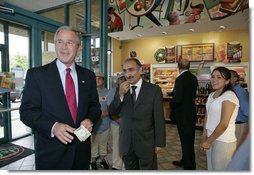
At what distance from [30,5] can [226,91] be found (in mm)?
3328

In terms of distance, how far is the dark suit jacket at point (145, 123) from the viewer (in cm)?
214

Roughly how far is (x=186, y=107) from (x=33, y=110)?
262 centimetres

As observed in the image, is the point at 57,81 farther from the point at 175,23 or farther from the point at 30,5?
the point at 175,23

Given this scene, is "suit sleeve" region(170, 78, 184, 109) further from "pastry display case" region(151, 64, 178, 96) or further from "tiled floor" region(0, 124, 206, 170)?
"pastry display case" region(151, 64, 178, 96)

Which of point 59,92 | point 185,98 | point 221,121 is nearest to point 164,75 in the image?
point 185,98

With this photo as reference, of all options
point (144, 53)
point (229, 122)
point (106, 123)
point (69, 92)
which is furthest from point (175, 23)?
point (144, 53)

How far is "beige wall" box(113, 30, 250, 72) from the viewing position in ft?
26.1

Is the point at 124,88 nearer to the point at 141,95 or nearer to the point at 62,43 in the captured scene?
the point at 141,95

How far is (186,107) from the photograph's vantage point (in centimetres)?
349

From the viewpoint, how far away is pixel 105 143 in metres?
3.69

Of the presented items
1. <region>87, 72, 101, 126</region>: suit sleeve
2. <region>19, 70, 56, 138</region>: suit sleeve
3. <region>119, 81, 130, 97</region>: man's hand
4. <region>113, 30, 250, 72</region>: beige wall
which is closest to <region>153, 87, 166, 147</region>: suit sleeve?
<region>119, 81, 130, 97</region>: man's hand

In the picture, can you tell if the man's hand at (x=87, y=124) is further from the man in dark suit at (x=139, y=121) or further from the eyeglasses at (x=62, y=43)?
the man in dark suit at (x=139, y=121)

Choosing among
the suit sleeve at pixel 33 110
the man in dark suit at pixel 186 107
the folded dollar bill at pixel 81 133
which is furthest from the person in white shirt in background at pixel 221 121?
the suit sleeve at pixel 33 110

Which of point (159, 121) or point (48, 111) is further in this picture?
point (159, 121)
